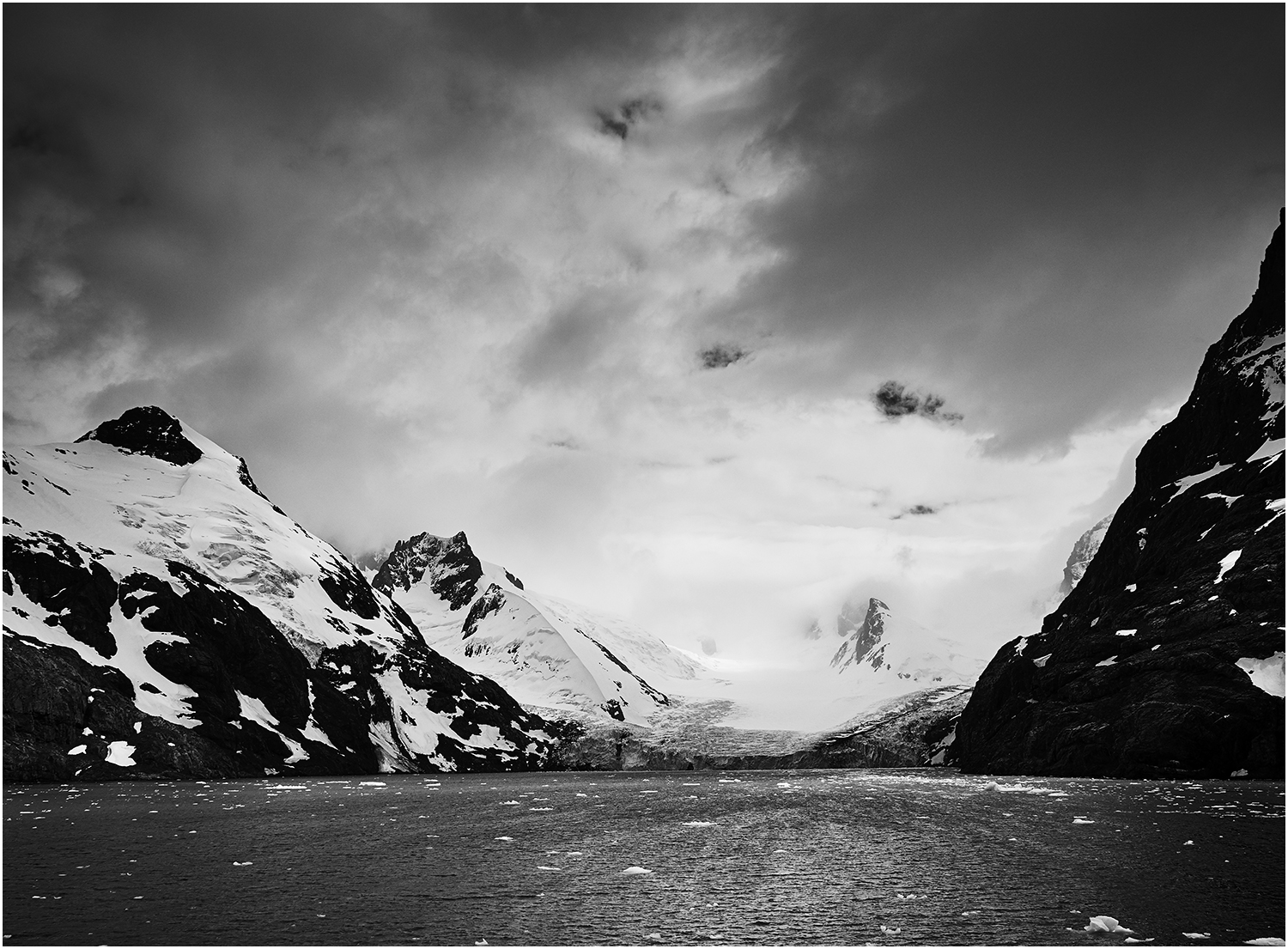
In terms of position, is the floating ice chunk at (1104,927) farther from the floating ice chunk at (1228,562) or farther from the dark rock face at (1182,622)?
the floating ice chunk at (1228,562)

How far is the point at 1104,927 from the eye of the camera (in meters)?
28.6

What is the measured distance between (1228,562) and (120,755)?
15948 centimetres

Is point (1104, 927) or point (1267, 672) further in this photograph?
point (1267, 672)

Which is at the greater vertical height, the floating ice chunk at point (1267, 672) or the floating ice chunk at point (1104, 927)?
the floating ice chunk at point (1267, 672)

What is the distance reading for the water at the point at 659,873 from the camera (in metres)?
29.6

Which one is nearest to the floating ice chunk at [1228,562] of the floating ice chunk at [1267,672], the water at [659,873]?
the floating ice chunk at [1267,672]

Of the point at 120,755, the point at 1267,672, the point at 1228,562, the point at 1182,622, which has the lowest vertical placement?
the point at 120,755

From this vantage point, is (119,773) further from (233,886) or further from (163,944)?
(163,944)

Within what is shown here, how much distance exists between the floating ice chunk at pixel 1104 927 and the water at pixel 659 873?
645 millimetres

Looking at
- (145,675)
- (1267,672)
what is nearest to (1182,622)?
(1267,672)

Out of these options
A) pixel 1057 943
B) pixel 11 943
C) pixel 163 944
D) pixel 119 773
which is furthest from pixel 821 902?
pixel 119 773

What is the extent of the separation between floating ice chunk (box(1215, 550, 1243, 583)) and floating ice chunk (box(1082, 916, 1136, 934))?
10095 cm

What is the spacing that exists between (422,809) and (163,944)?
175ft

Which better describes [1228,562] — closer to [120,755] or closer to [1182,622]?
[1182,622]
